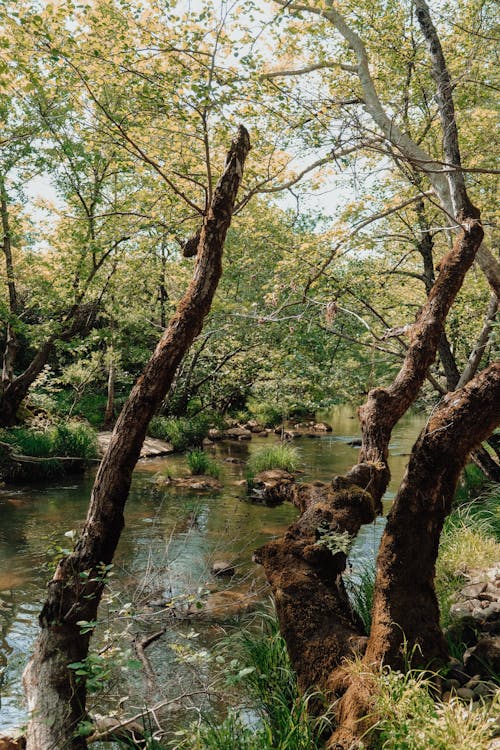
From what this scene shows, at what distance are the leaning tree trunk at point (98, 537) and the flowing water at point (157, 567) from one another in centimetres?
19

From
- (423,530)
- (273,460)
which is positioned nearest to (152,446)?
(273,460)

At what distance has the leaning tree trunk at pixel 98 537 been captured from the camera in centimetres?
308

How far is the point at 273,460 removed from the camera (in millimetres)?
12898

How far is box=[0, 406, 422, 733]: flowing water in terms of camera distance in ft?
14.0

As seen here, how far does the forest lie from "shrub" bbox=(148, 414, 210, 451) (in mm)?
1066

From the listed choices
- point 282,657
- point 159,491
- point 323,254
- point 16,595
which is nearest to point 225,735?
point 282,657

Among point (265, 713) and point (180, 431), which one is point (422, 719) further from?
point (180, 431)

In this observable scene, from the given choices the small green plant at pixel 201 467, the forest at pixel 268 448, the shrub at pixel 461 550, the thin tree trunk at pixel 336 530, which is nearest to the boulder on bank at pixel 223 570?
the forest at pixel 268 448

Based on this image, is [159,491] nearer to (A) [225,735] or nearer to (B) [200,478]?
(B) [200,478]

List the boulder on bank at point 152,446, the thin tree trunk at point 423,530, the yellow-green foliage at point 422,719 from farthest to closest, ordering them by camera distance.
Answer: the boulder on bank at point 152,446 < the thin tree trunk at point 423,530 < the yellow-green foliage at point 422,719

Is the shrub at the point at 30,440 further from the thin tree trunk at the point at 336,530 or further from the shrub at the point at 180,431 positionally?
the thin tree trunk at the point at 336,530

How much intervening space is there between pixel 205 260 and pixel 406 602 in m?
2.66

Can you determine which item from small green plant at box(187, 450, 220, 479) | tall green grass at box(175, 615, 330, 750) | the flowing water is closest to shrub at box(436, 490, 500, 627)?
the flowing water

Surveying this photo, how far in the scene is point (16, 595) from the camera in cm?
639
